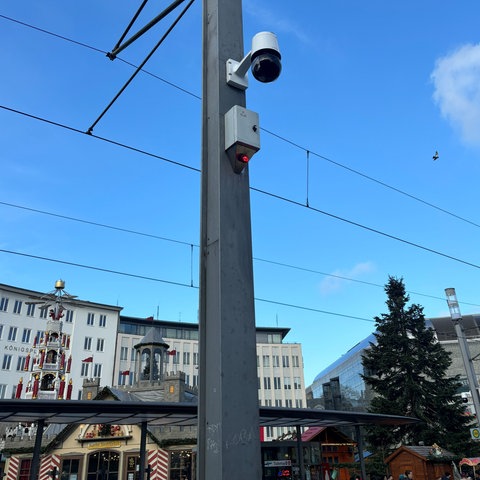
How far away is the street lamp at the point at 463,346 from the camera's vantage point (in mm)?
18655

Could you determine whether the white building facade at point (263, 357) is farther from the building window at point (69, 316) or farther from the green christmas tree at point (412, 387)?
the green christmas tree at point (412, 387)

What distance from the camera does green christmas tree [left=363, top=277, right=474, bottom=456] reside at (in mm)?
30266

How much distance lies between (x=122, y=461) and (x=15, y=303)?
122ft

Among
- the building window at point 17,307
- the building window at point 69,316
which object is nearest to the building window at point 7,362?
the building window at point 17,307

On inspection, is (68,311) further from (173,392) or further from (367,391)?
(367,391)

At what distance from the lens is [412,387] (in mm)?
31469

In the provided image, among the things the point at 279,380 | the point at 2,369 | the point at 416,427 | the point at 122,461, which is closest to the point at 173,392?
the point at 122,461

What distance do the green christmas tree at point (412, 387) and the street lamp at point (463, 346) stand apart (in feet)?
35.2

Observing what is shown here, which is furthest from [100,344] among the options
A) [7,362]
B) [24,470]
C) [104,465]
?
[104,465]

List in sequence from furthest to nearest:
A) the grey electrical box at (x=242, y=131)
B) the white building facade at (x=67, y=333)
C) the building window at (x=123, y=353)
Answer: the building window at (x=123, y=353), the white building facade at (x=67, y=333), the grey electrical box at (x=242, y=131)

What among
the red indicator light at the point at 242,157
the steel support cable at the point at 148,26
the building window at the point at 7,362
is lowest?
the red indicator light at the point at 242,157

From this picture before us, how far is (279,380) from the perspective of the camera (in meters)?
83.6

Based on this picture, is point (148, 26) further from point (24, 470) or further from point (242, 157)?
point (24, 470)

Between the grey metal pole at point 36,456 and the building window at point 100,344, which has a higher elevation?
the building window at point 100,344
